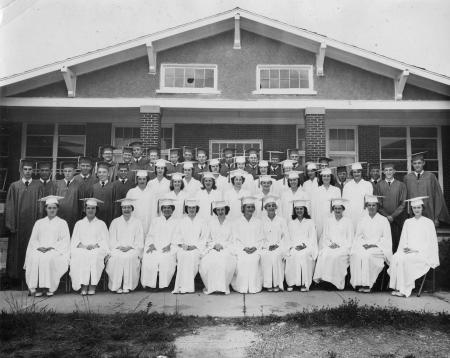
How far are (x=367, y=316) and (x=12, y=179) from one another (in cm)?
1133

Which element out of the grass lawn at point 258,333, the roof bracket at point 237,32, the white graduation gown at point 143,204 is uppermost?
the roof bracket at point 237,32

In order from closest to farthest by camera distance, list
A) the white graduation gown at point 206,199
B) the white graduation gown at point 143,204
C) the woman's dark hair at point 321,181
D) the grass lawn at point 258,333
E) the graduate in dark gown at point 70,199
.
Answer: the grass lawn at point 258,333, the graduate in dark gown at point 70,199, the white graduation gown at point 206,199, the white graduation gown at point 143,204, the woman's dark hair at point 321,181

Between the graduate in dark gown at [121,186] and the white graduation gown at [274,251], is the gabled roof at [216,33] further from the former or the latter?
the white graduation gown at [274,251]

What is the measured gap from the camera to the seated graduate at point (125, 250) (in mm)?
7613

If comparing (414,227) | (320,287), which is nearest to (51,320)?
(320,287)

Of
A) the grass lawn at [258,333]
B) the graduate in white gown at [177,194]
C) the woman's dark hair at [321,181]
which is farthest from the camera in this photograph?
the woman's dark hair at [321,181]

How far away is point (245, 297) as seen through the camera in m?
7.21

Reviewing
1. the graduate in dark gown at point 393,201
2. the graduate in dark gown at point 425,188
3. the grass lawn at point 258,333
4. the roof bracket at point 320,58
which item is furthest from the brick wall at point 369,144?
the grass lawn at point 258,333

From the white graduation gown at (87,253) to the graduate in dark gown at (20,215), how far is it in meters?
1.39

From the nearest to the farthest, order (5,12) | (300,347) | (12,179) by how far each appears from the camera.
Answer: (300,347) < (5,12) < (12,179)

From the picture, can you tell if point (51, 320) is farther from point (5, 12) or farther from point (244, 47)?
point (244, 47)

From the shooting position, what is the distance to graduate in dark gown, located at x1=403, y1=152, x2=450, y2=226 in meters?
9.45

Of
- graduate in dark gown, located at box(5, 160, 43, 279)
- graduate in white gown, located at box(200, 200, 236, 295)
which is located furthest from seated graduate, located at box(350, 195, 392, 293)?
graduate in dark gown, located at box(5, 160, 43, 279)

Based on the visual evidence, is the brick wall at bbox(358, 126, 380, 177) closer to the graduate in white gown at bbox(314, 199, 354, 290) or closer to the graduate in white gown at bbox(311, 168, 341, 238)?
the graduate in white gown at bbox(311, 168, 341, 238)
